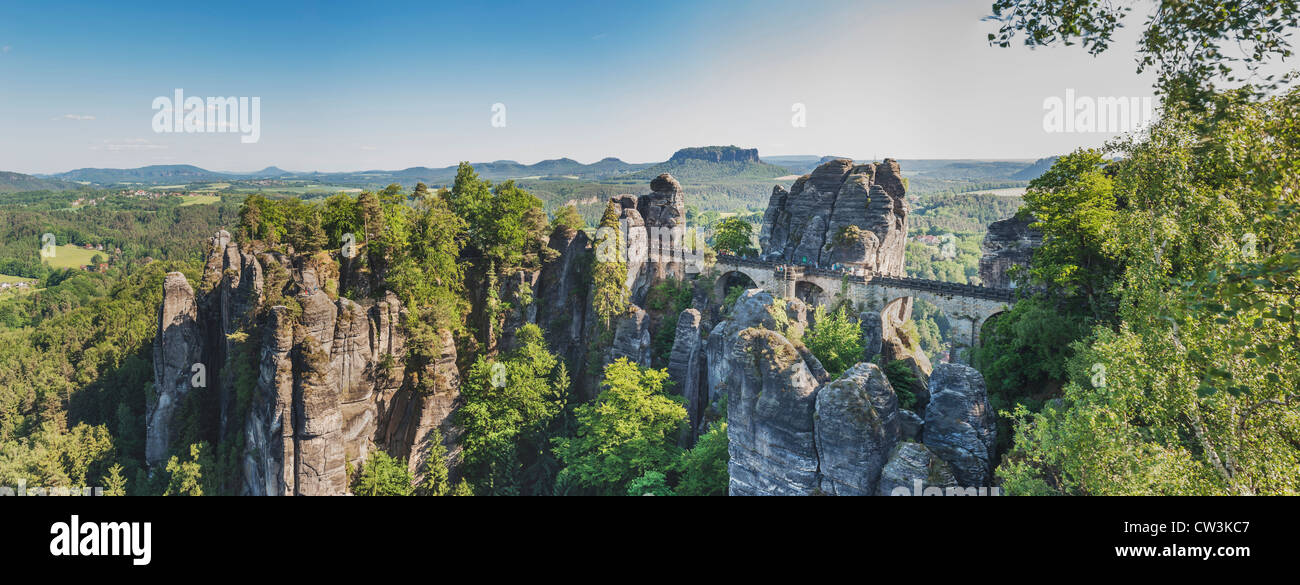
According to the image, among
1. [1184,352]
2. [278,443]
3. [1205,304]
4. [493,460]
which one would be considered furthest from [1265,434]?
[278,443]

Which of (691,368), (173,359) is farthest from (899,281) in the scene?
(173,359)

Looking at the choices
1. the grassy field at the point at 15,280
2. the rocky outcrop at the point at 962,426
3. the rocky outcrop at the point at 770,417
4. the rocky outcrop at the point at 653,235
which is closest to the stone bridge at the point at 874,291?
the rocky outcrop at the point at 653,235

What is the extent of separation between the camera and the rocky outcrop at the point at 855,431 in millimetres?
16078

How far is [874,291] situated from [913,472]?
26528 mm

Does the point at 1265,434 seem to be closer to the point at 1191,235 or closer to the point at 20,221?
the point at 1191,235

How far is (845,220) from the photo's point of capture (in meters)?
45.5

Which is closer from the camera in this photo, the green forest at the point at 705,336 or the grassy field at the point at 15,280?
the green forest at the point at 705,336

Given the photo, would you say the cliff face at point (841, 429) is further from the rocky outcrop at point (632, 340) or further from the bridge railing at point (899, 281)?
the bridge railing at point (899, 281)

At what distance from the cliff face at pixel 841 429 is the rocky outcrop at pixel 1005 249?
22.1 metres

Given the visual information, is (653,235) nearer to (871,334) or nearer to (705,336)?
(705,336)

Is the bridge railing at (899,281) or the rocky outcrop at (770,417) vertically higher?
the bridge railing at (899,281)

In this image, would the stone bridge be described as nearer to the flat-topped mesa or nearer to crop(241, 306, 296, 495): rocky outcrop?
the flat-topped mesa

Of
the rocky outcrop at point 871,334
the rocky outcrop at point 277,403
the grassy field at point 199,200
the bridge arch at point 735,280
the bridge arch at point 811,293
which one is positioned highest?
the grassy field at point 199,200

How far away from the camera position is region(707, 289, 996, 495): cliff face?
16.0 meters
